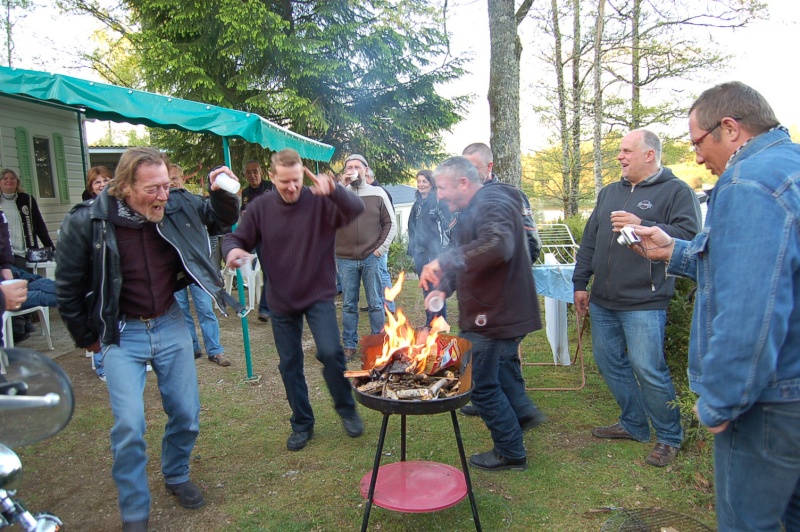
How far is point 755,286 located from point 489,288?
1.87 metres

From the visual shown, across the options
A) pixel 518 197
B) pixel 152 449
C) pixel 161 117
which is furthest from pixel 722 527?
pixel 161 117

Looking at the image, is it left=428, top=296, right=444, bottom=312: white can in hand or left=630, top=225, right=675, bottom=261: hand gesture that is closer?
left=630, top=225, right=675, bottom=261: hand gesture

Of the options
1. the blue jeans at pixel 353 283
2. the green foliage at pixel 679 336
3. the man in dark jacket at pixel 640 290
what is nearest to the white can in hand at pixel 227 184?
the man in dark jacket at pixel 640 290

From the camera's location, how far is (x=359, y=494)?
344 cm

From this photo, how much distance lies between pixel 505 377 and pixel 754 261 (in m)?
2.44

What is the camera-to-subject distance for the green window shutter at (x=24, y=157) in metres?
9.11

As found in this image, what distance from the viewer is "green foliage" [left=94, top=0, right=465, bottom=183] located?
41.5 feet

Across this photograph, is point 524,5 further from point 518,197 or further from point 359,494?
point 359,494

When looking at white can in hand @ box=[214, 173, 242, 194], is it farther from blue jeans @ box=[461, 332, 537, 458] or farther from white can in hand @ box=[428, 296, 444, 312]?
blue jeans @ box=[461, 332, 537, 458]

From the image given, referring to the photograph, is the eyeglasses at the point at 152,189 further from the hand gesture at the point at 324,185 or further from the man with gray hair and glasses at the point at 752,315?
the man with gray hair and glasses at the point at 752,315

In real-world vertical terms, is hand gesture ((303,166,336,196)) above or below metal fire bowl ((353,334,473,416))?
above

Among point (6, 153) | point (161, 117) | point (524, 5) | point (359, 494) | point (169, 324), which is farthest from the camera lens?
point (524, 5)

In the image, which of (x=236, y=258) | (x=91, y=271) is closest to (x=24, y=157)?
(x=236, y=258)

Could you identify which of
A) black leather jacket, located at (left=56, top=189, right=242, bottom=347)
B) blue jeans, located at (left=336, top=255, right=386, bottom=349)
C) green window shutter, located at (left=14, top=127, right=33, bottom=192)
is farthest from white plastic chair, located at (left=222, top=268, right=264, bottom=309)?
black leather jacket, located at (left=56, top=189, right=242, bottom=347)
